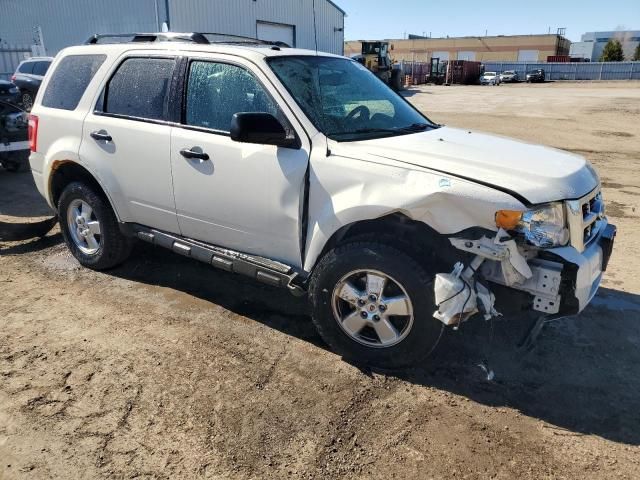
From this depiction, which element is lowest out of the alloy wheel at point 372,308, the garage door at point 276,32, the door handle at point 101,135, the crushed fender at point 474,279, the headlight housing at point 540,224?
the alloy wheel at point 372,308

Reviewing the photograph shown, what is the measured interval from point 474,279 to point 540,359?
1.01m

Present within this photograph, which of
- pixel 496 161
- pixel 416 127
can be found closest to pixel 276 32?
pixel 416 127

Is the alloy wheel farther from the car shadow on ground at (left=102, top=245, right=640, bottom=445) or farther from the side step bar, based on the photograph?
the side step bar

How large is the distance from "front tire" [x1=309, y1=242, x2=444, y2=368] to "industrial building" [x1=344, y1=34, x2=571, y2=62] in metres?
87.9

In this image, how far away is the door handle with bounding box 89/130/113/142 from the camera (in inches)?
169

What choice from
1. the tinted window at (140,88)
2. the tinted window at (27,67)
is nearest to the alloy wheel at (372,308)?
the tinted window at (140,88)

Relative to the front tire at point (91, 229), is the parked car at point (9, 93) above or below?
above

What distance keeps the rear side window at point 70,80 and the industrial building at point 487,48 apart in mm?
86300

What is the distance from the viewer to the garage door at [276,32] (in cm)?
2633

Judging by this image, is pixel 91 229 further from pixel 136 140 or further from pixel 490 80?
pixel 490 80

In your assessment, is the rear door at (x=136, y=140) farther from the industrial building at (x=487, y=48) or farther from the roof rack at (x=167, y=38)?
the industrial building at (x=487, y=48)

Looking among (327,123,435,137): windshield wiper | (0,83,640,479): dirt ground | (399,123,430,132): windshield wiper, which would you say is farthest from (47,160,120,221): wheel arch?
(399,123,430,132): windshield wiper

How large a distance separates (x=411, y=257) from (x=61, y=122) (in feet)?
11.1

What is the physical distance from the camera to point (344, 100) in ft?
12.8
